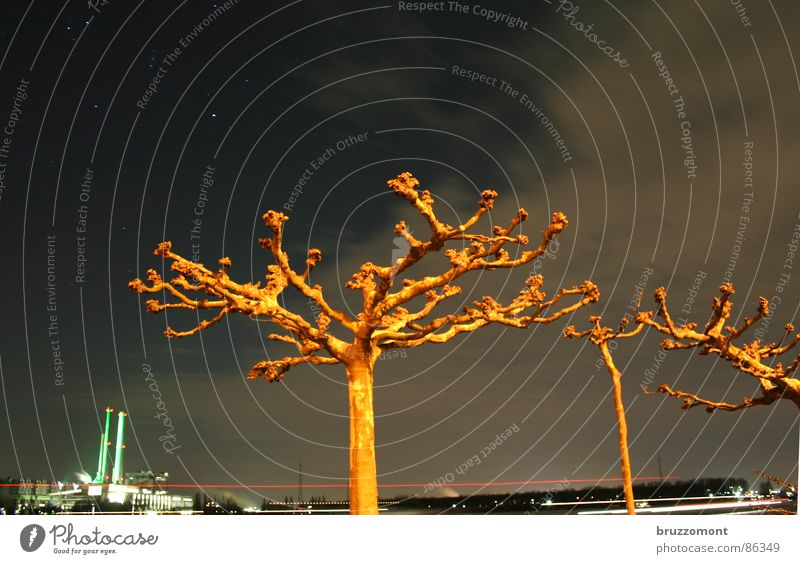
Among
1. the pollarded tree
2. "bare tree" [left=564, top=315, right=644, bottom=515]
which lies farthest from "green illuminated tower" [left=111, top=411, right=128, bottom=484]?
"bare tree" [left=564, top=315, right=644, bottom=515]

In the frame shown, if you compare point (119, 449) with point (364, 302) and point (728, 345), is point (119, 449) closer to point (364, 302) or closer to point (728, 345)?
point (364, 302)

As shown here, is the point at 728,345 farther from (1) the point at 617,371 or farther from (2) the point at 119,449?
(2) the point at 119,449

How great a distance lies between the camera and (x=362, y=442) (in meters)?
14.8

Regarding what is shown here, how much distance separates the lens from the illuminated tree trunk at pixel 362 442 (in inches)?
567

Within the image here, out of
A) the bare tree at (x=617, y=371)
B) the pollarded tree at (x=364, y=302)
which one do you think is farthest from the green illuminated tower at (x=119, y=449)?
the bare tree at (x=617, y=371)

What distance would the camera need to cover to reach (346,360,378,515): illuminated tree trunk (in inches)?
567

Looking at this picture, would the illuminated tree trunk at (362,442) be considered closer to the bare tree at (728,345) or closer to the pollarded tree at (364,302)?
the pollarded tree at (364,302)

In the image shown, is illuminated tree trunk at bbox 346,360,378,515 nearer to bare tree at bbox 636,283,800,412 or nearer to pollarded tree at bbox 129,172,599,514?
pollarded tree at bbox 129,172,599,514

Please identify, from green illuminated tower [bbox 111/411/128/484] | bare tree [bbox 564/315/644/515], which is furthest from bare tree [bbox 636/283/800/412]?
green illuminated tower [bbox 111/411/128/484]

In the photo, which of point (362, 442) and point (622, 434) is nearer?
point (362, 442)

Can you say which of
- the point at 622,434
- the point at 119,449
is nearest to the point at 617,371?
the point at 622,434
